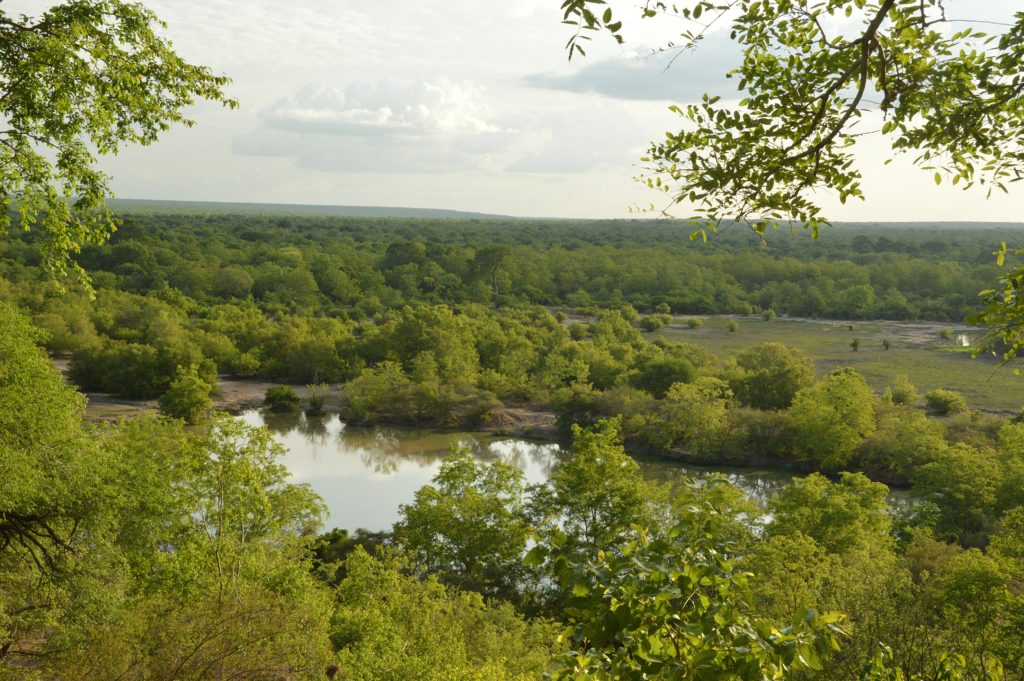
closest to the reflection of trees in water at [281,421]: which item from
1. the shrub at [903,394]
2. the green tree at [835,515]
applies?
the green tree at [835,515]

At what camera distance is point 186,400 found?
39.8m

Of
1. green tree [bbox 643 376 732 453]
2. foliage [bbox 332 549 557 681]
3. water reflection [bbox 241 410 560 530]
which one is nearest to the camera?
foliage [bbox 332 549 557 681]

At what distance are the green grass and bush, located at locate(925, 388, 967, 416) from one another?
1.69m

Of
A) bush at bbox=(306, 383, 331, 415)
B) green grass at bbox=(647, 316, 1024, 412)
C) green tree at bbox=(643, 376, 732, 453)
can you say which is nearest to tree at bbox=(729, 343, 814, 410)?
green tree at bbox=(643, 376, 732, 453)

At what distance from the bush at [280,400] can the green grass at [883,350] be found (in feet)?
97.9

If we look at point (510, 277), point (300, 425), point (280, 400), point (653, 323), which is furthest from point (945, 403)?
point (510, 277)

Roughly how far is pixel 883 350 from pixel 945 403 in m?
22.9

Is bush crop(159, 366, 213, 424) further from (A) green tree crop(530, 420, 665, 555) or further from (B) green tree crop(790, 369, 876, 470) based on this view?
(B) green tree crop(790, 369, 876, 470)

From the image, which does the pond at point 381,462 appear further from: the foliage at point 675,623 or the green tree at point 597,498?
the foliage at point 675,623

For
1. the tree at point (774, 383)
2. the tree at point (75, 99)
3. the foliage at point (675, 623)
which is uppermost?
the tree at point (75, 99)

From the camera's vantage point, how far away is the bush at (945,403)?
134 feet

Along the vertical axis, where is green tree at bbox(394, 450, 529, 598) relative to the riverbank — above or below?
above

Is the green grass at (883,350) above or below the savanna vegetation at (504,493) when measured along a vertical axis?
below

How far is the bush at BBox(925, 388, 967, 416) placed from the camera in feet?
134
